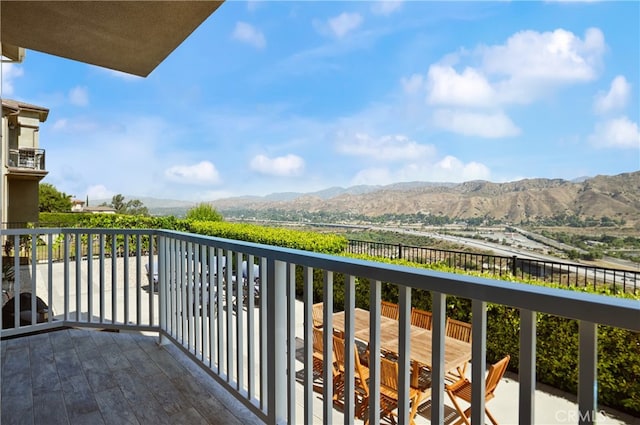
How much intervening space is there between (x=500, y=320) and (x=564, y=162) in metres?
25.0

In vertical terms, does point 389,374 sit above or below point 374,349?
below

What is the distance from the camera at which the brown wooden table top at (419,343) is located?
9.93 ft

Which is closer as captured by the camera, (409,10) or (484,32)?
(409,10)

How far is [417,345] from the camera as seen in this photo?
3.38 m

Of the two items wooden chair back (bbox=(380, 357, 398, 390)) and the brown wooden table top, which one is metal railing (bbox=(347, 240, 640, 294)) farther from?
wooden chair back (bbox=(380, 357, 398, 390))

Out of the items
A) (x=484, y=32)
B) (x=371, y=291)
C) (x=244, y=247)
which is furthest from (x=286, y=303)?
(x=484, y=32)

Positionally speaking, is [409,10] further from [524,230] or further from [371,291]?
[371,291]

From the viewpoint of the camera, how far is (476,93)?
27016 millimetres

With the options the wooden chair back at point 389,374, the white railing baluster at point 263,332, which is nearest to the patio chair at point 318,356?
the wooden chair back at point 389,374

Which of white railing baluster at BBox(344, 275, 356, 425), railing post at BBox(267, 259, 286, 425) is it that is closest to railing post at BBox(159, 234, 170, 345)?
railing post at BBox(267, 259, 286, 425)

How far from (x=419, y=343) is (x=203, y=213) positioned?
1292cm

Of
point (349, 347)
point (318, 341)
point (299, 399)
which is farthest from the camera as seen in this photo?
point (318, 341)

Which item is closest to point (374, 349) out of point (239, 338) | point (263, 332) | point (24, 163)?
point (263, 332)

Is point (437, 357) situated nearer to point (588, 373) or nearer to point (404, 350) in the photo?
point (404, 350)
